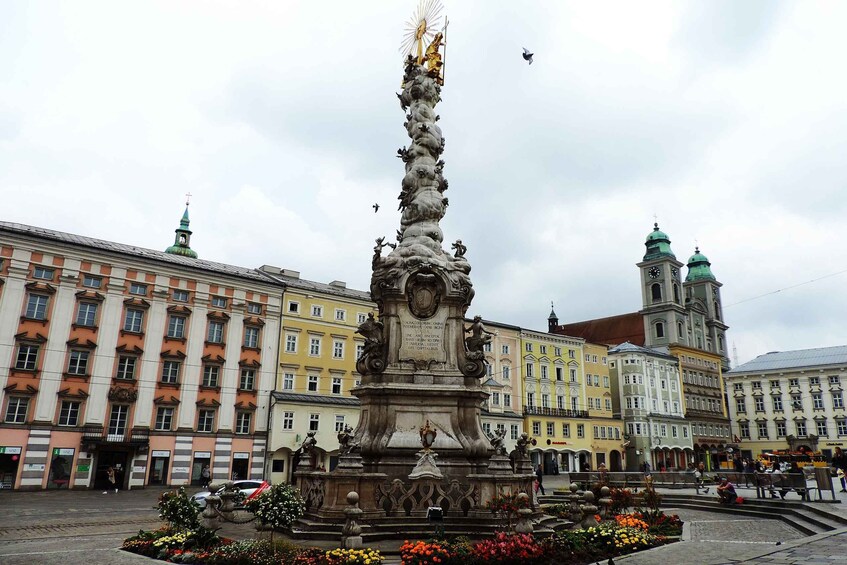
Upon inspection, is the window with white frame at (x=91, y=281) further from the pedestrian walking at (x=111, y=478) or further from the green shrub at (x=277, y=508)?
the green shrub at (x=277, y=508)

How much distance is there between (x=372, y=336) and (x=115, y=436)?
1205 inches

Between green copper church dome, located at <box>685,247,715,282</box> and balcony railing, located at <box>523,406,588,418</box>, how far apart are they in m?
58.3

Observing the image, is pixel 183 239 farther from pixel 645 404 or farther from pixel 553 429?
pixel 645 404

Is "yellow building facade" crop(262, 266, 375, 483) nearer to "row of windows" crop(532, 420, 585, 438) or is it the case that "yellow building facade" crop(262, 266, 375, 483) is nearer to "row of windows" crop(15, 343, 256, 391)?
"row of windows" crop(15, 343, 256, 391)

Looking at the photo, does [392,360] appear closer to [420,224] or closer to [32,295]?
[420,224]

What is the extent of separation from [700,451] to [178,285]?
231 ft

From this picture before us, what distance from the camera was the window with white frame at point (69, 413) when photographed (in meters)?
38.2

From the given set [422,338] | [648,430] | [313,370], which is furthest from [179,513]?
[648,430]

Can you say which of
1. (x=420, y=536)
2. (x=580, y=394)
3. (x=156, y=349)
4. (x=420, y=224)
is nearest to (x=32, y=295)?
(x=156, y=349)

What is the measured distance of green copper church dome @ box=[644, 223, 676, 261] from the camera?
313 ft

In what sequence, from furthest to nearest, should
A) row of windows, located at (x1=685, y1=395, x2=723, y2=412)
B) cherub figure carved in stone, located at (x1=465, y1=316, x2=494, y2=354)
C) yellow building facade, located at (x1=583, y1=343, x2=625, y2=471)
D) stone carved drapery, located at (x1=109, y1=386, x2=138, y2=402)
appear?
row of windows, located at (x1=685, y1=395, x2=723, y2=412) < yellow building facade, located at (x1=583, y1=343, x2=625, y2=471) < stone carved drapery, located at (x1=109, y1=386, x2=138, y2=402) < cherub figure carved in stone, located at (x1=465, y1=316, x2=494, y2=354)

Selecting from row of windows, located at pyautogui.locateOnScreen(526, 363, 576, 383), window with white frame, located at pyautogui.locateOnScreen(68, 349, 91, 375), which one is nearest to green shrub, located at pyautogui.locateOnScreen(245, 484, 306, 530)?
window with white frame, located at pyautogui.locateOnScreen(68, 349, 91, 375)

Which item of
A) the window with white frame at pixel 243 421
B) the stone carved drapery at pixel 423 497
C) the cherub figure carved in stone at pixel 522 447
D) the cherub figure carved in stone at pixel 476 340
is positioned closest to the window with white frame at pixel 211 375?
the window with white frame at pixel 243 421

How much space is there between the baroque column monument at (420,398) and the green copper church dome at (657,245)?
84619mm
